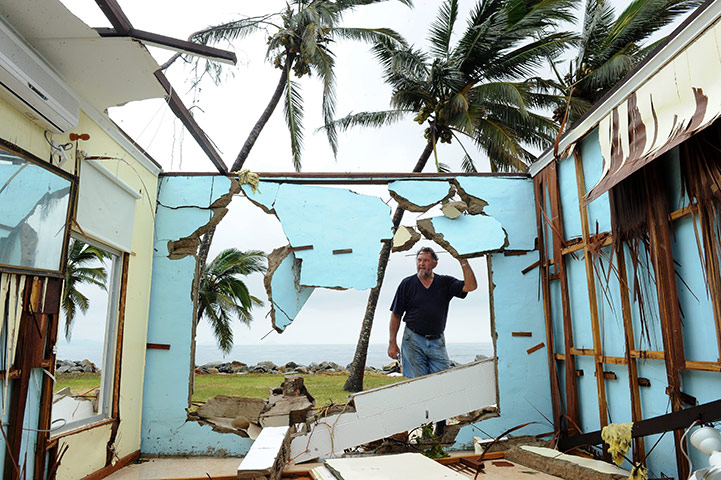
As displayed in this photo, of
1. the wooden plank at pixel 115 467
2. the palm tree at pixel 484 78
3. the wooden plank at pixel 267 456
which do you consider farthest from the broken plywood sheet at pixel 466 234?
the palm tree at pixel 484 78

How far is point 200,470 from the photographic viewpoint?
4.13 meters

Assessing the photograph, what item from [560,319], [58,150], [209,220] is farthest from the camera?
[209,220]

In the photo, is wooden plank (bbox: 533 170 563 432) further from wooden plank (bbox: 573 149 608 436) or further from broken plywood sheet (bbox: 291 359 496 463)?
wooden plank (bbox: 573 149 608 436)

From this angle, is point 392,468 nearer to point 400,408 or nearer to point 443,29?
point 400,408

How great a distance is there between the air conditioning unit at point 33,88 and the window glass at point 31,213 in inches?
11.3

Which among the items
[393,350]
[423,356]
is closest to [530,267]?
[423,356]

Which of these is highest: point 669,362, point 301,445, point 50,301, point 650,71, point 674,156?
point 650,71

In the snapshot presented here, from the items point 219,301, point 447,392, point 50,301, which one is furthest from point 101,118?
point 219,301

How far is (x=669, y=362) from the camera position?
3045 millimetres

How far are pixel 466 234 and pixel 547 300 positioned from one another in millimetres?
993

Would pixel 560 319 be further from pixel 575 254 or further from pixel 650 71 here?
pixel 650 71

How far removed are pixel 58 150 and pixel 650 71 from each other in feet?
12.4

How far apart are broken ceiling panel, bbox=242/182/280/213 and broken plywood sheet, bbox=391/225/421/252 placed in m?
1.30

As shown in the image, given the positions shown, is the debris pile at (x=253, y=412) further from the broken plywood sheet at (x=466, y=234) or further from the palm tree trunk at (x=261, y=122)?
the palm tree trunk at (x=261, y=122)
